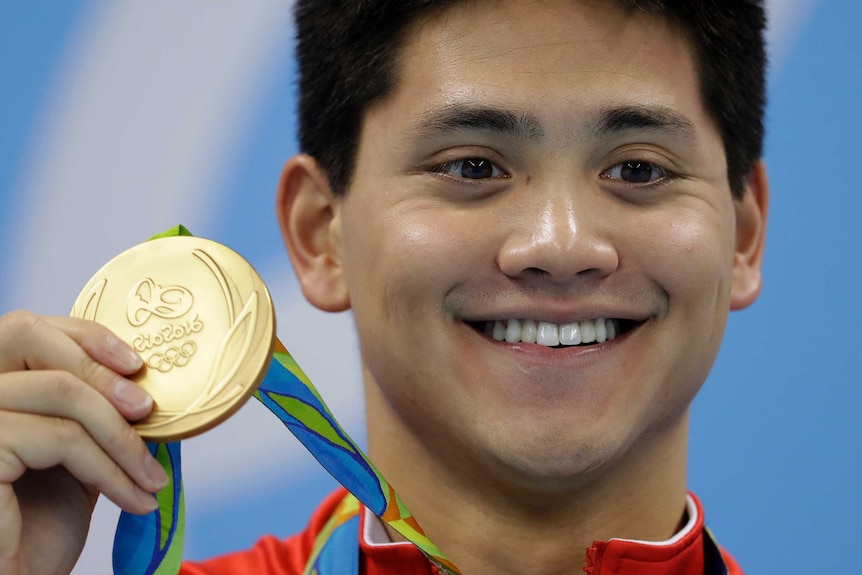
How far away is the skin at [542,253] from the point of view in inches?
63.1

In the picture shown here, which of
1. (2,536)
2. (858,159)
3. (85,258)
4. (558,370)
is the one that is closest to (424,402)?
(558,370)

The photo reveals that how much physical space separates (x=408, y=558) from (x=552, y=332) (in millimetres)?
379

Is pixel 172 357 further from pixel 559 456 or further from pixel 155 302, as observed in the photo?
pixel 559 456

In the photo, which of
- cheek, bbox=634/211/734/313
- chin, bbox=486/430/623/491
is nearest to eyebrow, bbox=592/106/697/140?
cheek, bbox=634/211/734/313

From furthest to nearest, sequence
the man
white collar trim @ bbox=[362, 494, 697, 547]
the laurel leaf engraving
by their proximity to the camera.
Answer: white collar trim @ bbox=[362, 494, 697, 547], the man, the laurel leaf engraving

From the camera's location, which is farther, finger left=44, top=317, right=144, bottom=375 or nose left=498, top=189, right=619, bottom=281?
nose left=498, top=189, right=619, bottom=281

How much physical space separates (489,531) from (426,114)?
1.83 ft

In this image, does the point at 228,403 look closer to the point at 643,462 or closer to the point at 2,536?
the point at 2,536

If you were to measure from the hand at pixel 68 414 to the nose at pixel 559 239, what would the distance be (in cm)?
46

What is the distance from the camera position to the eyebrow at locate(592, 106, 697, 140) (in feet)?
5.30

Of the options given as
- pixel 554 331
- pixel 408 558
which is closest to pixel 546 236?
pixel 554 331

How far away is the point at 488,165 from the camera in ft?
5.47

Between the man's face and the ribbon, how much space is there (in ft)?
0.46

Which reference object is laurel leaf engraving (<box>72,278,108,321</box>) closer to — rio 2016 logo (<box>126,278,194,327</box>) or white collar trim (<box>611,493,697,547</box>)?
rio 2016 logo (<box>126,278,194,327</box>)
